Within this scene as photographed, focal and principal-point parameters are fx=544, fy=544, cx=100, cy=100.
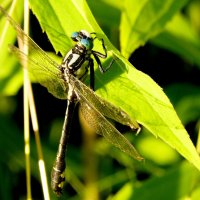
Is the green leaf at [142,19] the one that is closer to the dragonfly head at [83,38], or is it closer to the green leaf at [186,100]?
the dragonfly head at [83,38]

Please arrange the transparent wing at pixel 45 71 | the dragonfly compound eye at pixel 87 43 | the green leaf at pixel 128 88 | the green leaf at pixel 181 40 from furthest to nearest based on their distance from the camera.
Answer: the green leaf at pixel 181 40
the transparent wing at pixel 45 71
the dragonfly compound eye at pixel 87 43
the green leaf at pixel 128 88

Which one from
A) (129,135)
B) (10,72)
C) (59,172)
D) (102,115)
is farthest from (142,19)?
(129,135)

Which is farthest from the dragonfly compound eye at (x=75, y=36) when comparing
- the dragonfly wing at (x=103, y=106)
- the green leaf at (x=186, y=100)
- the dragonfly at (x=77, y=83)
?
the green leaf at (x=186, y=100)

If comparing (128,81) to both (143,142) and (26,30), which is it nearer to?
(26,30)

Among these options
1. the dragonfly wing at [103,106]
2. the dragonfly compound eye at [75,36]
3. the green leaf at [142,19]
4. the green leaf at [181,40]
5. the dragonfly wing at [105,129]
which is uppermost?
the dragonfly compound eye at [75,36]

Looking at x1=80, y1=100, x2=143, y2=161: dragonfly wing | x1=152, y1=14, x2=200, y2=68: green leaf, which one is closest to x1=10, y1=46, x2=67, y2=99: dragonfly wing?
x1=80, y1=100, x2=143, y2=161: dragonfly wing

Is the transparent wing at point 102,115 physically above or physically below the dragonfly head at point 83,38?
below

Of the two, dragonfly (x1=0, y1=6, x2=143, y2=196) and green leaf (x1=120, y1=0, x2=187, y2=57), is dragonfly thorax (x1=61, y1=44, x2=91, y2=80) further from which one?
green leaf (x1=120, y1=0, x2=187, y2=57)

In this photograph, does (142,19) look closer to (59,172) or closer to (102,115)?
(102,115)
